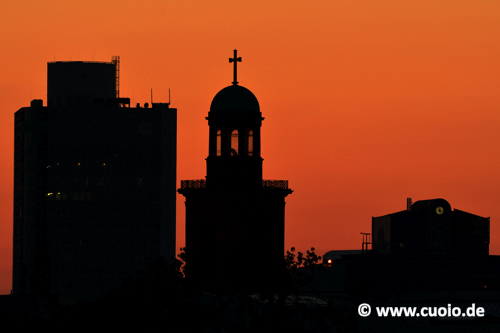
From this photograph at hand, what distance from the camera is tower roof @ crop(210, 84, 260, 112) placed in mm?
119775

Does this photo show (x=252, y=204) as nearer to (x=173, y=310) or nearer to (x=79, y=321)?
(x=173, y=310)

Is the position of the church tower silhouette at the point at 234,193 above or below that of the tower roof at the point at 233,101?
below

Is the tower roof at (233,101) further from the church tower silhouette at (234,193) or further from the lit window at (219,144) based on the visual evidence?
the lit window at (219,144)

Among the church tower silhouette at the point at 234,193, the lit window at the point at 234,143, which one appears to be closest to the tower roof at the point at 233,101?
the church tower silhouette at the point at 234,193

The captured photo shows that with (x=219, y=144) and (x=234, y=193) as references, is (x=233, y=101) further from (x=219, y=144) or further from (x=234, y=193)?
(x=234, y=193)

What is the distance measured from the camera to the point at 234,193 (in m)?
122

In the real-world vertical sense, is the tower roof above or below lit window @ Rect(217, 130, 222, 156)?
above

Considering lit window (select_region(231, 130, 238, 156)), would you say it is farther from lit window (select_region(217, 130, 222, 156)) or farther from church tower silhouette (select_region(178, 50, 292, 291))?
lit window (select_region(217, 130, 222, 156))

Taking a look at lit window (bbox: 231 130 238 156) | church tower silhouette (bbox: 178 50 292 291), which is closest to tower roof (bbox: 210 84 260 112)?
church tower silhouette (bbox: 178 50 292 291)

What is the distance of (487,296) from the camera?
14738 cm

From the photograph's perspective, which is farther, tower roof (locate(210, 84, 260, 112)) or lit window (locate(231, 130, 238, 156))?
lit window (locate(231, 130, 238, 156))

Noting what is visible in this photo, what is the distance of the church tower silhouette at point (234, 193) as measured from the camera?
119812 millimetres

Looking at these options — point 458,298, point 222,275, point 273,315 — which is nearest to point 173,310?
point 222,275

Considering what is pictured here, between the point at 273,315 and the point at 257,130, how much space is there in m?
34.7
